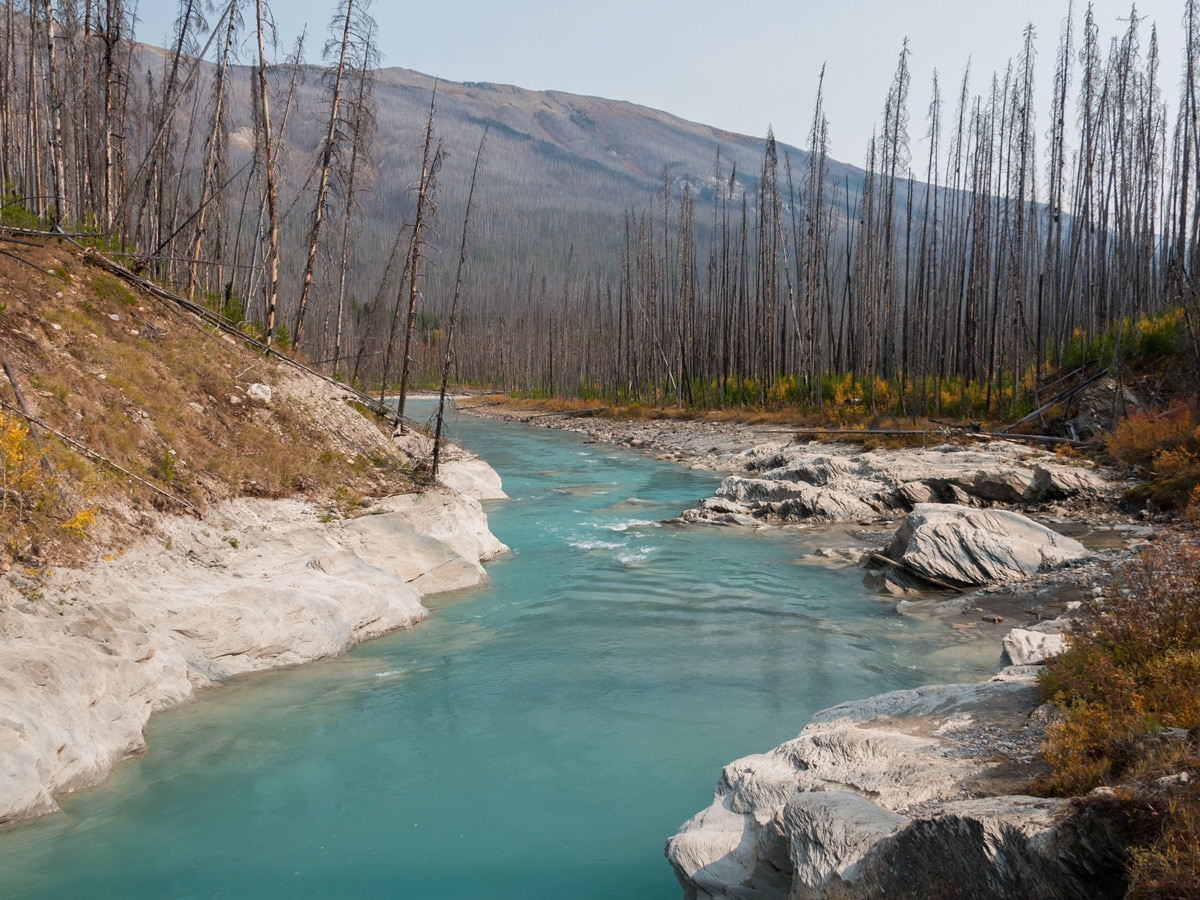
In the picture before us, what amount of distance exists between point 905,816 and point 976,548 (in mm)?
8501

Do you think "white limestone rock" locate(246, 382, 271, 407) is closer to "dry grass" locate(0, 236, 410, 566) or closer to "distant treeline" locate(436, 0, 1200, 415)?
"dry grass" locate(0, 236, 410, 566)

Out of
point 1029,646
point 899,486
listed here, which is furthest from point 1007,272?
point 1029,646

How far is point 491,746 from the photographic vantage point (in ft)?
22.1

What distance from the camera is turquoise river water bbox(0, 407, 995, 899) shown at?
5055 millimetres

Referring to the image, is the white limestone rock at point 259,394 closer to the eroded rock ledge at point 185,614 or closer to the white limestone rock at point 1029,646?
the eroded rock ledge at point 185,614

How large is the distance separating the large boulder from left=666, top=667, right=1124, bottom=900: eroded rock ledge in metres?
5.38

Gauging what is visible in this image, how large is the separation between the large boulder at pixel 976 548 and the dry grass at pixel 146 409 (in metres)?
8.08

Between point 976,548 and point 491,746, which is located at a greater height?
point 976,548

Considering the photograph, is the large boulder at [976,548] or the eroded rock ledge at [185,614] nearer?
the eroded rock ledge at [185,614]

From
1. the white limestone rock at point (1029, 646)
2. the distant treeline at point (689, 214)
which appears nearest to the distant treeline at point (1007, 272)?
the distant treeline at point (689, 214)

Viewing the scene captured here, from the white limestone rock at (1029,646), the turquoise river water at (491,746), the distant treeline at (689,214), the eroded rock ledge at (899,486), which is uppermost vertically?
the distant treeline at (689,214)

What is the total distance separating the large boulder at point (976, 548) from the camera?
428 inches

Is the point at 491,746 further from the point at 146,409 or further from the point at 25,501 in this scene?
the point at 146,409

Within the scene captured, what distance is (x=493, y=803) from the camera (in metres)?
5.87
